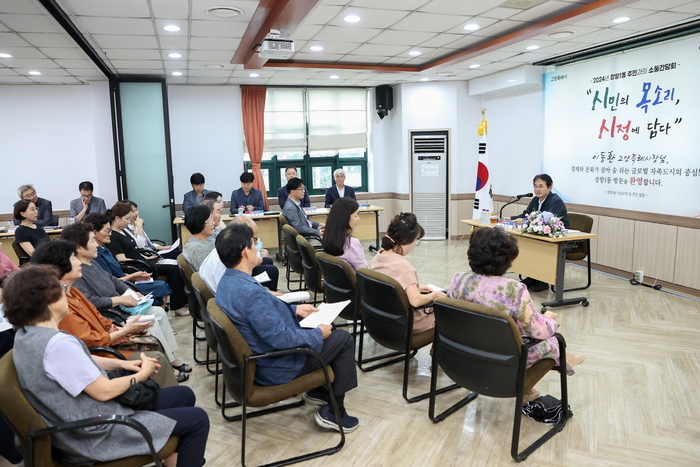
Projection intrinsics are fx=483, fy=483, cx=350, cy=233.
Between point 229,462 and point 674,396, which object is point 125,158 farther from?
point 674,396

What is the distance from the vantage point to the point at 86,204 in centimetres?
721

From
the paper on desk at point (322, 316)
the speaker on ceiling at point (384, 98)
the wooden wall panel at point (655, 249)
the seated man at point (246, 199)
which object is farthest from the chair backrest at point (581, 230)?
the seated man at point (246, 199)

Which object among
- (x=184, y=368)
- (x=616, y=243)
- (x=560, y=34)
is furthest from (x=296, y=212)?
(x=616, y=243)

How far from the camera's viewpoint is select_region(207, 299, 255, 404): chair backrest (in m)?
2.28

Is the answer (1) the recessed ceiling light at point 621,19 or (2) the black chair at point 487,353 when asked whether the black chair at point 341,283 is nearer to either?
(2) the black chair at point 487,353

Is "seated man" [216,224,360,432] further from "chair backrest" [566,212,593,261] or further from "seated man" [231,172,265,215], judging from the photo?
"seated man" [231,172,265,215]

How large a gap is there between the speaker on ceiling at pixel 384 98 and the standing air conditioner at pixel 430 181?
0.74 metres

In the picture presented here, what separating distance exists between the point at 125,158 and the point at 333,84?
3832 mm

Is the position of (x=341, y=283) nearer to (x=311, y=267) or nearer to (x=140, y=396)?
(x=311, y=267)

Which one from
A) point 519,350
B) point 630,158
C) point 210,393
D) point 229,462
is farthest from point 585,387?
point 630,158

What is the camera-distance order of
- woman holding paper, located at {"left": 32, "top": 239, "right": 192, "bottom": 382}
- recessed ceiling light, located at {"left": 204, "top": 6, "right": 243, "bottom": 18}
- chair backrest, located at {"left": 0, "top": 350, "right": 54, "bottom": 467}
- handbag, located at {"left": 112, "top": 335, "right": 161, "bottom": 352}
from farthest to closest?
1. recessed ceiling light, located at {"left": 204, "top": 6, "right": 243, "bottom": 18}
2. handbag, located at {"left": 112, "top": 335, "right": 161, "bottom": 352}
3. woman holding paper, located at {"left": 32, "top": 239, "right": 192, "bottom": 382}
4. chair backrest, located at {"left": 0, "top": 350, "right": 54, "bottom": 467}

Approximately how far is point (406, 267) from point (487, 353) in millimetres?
848

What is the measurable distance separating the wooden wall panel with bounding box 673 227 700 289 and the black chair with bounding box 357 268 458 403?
12.2 ft

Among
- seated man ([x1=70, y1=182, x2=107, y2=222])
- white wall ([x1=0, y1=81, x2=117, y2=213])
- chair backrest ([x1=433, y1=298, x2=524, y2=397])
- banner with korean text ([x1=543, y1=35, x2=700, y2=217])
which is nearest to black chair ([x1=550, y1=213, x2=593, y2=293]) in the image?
banner with korean text ([x1=543, y1=35, x2=700, y2=217])
